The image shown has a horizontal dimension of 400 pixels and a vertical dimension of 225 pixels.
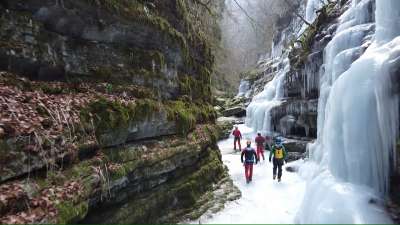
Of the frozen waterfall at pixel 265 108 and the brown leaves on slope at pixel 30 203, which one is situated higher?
the frozen waterfall at pixel 265 108

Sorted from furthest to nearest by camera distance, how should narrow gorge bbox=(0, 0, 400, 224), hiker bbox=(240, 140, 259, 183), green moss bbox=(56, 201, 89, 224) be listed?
hiker bbox=(240, 140, 259, 183) → narrow gorge bbox=(0, 0, 400, 224) → green moss bbox=(56, 201, 89, 224)

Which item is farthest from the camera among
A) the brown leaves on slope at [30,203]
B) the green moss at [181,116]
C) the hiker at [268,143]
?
the hiker at [268,143]

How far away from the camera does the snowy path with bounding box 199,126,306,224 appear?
7.07m

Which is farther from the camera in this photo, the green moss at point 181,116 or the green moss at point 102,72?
the green moss at point 181,116

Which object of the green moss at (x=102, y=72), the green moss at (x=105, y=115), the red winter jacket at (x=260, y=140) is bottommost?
the red winter jacket at (x=260, y=140)

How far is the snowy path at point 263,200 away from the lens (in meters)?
7.07

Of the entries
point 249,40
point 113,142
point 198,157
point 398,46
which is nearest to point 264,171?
point 198,157

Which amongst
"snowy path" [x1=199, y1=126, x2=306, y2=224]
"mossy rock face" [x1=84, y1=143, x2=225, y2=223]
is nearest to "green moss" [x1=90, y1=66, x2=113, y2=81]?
"mossy rock face" [x1=84, y1=143, x2=225, y2=223]

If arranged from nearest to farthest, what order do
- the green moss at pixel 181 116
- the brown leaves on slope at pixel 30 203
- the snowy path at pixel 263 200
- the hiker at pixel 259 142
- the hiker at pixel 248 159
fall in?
the brown leaves on slope at pixel 30 203 → the snowy path at pixel 263 200 → the green moss at pixel 181 116 → the hiker at pixel 248 159 → the hiker at pixel 259 142

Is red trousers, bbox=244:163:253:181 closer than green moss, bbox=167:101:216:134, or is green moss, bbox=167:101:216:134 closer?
green moss, bbox=167:101:216:134

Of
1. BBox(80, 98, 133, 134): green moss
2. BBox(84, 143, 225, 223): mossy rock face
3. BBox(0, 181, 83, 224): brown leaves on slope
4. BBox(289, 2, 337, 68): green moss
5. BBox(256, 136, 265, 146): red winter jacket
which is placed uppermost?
BBox(289, 2, 337, 68): green moss

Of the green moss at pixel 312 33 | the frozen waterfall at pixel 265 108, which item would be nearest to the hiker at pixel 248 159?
the green moss at pixel 312 33

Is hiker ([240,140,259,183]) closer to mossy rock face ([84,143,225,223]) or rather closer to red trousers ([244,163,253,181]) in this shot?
red trousers ([244,163,253,181])

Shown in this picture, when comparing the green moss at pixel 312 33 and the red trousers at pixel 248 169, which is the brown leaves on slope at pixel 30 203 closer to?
the red trousers at pixel 248 169
